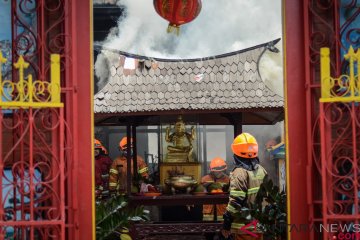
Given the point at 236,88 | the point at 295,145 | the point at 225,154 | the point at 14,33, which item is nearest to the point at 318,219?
the point at 295,145

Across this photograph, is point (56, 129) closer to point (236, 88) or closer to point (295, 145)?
point (295, 145)

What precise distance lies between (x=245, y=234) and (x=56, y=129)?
3589 mm

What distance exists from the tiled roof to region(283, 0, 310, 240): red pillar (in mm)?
5699

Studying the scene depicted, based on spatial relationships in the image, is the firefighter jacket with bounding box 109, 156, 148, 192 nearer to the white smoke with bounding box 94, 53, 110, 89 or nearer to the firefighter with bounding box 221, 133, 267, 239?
the white smoke with bounding box 94, 53, 110, 89

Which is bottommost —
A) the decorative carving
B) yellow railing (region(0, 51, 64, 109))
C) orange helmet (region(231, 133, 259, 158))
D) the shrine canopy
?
the decorative carving

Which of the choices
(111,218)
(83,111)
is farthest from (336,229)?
(111,218)

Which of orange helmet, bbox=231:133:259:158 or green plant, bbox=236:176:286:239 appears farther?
orange helmet, bbox=231:133:259:158

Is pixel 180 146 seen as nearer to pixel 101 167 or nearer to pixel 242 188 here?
pixel 101 167

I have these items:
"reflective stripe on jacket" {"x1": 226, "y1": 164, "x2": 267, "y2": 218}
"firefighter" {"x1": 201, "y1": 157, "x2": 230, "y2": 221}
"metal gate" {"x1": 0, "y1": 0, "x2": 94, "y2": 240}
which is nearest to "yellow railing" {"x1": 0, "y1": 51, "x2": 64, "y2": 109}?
"metal gate" {"x1": 0, "y1": 0, "x2": 94, "y2": 240}

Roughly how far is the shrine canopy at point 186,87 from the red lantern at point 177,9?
374cm

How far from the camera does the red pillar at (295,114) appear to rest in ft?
17.4

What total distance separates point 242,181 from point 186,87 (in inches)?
144

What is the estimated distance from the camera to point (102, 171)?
44.2 feet

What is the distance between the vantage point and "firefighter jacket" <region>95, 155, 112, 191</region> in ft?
43.6
